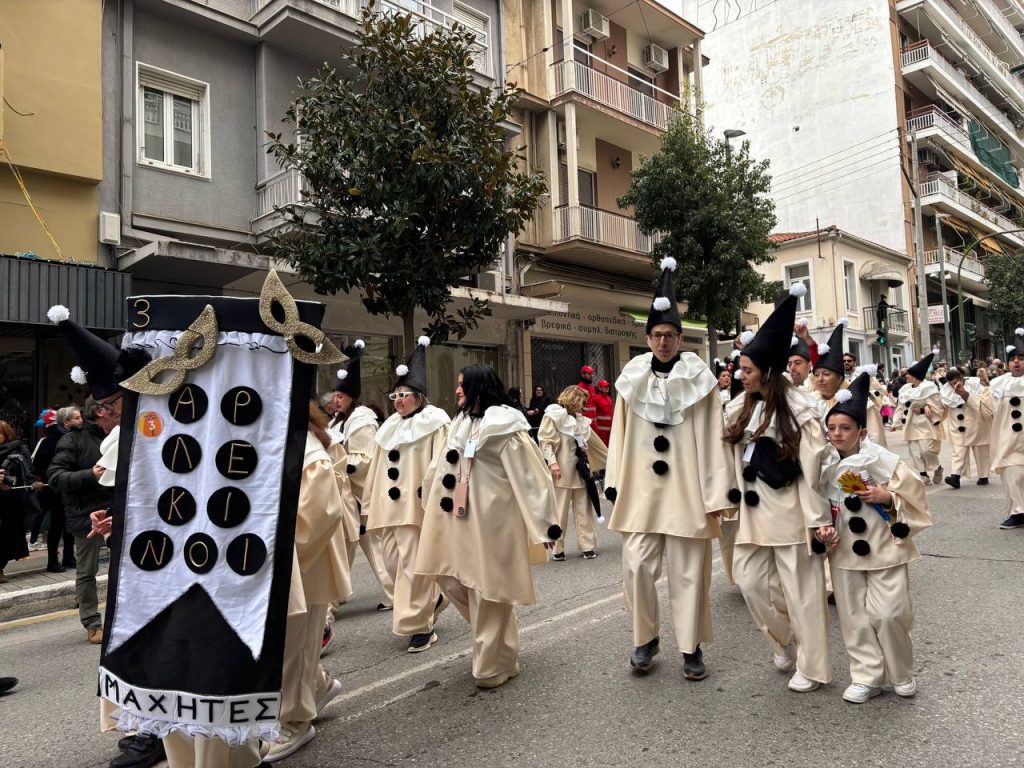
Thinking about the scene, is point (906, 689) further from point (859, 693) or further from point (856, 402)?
point (856, 402)

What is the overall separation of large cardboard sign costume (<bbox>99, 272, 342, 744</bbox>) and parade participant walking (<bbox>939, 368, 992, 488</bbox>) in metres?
11.3

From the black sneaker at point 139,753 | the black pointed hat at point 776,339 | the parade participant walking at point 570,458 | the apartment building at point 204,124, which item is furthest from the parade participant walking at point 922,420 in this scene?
the black sneaker at point 139,753

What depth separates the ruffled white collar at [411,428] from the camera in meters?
5.62

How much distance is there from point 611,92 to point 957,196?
24833mm

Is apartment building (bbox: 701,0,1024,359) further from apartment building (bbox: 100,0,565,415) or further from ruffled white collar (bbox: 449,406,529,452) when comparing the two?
ruffled white collar (bbox: 449,406,529,452)

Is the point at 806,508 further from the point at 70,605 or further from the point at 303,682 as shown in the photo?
the point at 70,605

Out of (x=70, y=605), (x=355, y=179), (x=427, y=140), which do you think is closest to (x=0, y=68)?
(x=355, y=179)

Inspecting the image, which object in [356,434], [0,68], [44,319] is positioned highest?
[0,68]

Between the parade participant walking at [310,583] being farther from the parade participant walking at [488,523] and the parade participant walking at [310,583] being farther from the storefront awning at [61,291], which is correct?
the storefront awning at [61,291]

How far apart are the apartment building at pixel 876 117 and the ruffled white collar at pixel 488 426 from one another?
31.8 metres

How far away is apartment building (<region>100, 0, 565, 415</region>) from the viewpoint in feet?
39.3

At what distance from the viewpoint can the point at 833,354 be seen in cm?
569

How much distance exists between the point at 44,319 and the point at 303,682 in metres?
8.81

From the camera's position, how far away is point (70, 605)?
7422 millimetres
